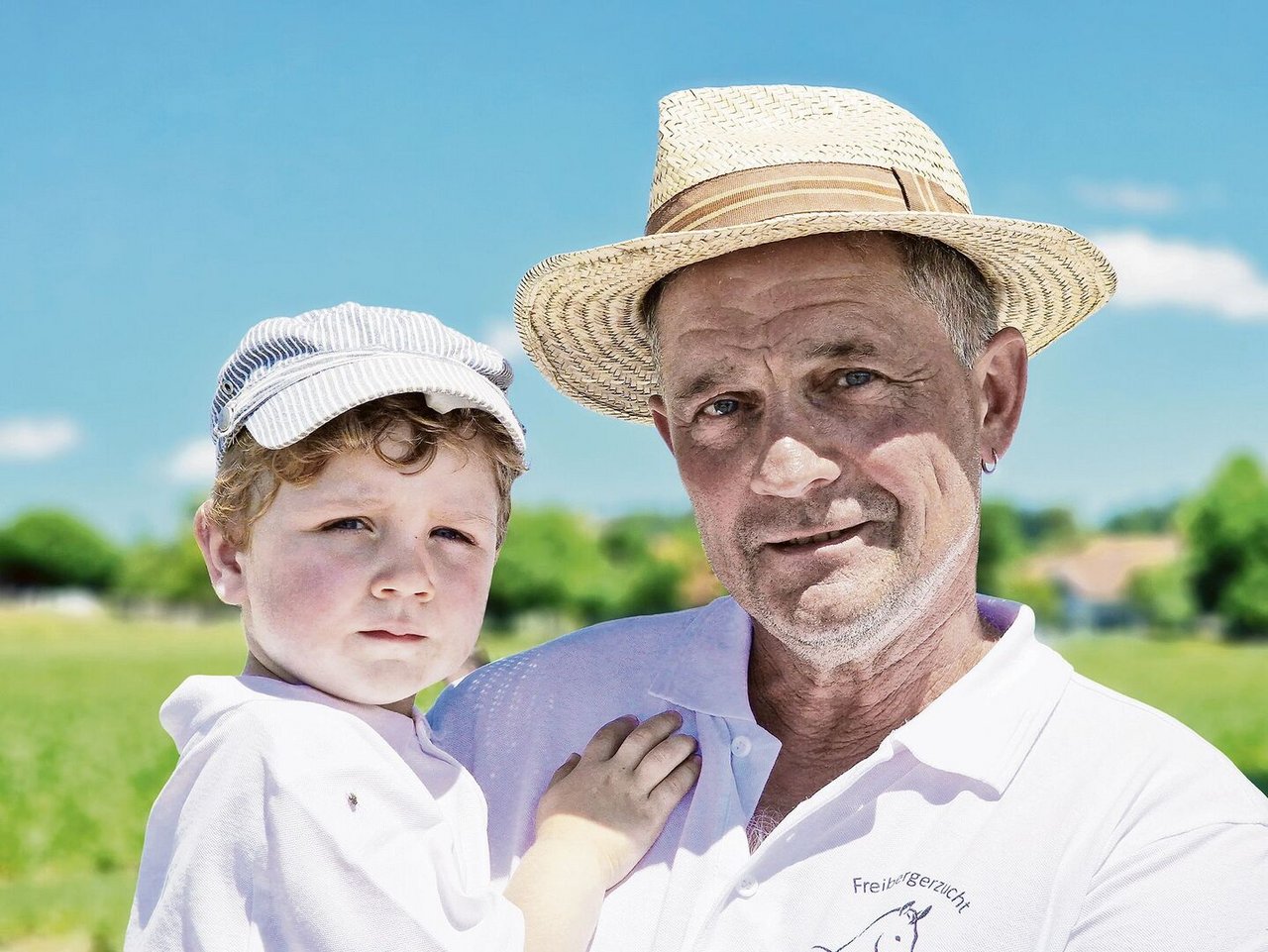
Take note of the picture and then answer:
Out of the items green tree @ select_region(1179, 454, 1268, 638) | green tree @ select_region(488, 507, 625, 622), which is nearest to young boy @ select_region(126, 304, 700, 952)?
green tree @ select_region(1179, 454, 1268, 638)

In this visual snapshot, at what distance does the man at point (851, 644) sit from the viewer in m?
2.28

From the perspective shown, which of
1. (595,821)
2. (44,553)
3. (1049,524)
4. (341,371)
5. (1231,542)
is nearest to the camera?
(595,821)

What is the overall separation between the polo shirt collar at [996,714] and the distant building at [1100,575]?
104 m

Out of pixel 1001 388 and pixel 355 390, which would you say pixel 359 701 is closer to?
pixel 355 390

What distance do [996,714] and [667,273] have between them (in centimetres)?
128

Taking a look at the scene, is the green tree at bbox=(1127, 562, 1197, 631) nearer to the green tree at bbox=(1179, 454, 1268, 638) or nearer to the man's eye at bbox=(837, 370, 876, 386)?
the green tree at bbox=(1179, 454, 1268, 638)

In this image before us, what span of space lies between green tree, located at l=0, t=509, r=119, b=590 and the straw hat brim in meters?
129

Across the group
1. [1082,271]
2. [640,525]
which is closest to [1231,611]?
[640,525]

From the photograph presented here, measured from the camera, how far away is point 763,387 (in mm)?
2777

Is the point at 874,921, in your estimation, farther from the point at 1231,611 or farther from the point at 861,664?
the point at 1231,611

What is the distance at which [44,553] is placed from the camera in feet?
396

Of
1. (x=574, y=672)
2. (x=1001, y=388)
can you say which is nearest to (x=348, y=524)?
(x=574, y=672)

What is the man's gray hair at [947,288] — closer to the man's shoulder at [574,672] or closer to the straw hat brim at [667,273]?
the straw hat brim at [667,273]

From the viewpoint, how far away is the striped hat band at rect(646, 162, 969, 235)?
9.07 ft
